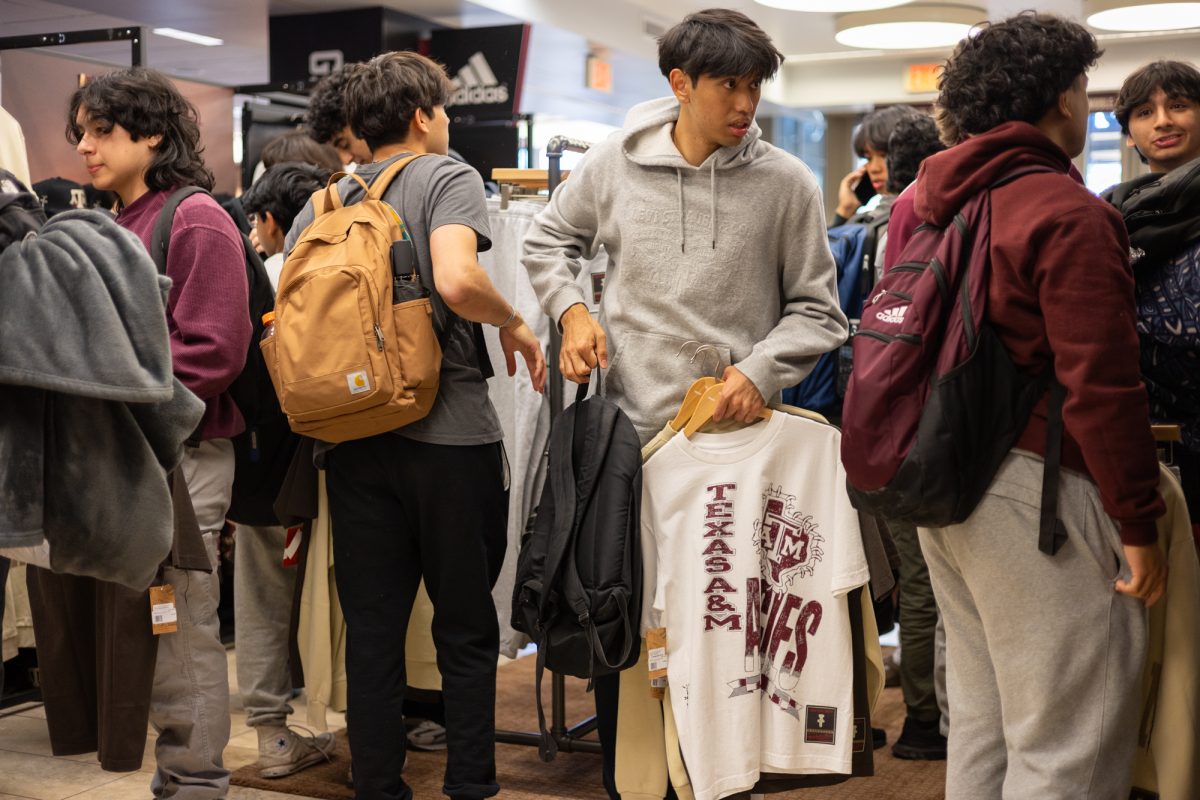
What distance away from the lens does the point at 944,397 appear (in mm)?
1805

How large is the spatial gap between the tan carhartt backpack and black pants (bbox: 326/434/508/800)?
13cm

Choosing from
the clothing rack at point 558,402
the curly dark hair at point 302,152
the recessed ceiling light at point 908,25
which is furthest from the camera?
the recessed ceiling light at point 908,25

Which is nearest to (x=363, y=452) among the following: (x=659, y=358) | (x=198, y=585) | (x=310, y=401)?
(x=310, y=401)

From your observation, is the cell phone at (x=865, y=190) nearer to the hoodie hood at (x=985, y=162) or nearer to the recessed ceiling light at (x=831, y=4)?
the hoodie hood at (x=985, y=162)

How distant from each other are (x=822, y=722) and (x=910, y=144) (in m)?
1.71

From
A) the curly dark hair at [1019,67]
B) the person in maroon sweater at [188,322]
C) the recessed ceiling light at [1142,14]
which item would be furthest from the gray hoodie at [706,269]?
the recessed ceiling light at [1142,14]

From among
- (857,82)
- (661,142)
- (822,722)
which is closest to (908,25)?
(857,82)

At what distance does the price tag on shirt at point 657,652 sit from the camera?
95.0 inches

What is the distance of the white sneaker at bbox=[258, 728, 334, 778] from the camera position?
3213 millimetres

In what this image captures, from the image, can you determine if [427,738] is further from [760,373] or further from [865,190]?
[865,190]

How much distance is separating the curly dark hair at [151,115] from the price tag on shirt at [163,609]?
868mm

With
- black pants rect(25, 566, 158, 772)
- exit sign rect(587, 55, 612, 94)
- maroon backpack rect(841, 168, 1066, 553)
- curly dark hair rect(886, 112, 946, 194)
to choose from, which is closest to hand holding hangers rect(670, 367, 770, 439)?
maroon backpack rect(841, 168, 1066, 553)

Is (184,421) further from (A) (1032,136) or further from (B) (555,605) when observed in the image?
(A) (1032,136)

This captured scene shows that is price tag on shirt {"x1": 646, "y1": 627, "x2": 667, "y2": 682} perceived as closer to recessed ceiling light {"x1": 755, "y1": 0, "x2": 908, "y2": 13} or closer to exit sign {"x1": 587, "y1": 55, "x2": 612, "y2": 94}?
recessed ceiling light {"x1": 755, "y1": 0, "x2": 908, "y2": 13}
